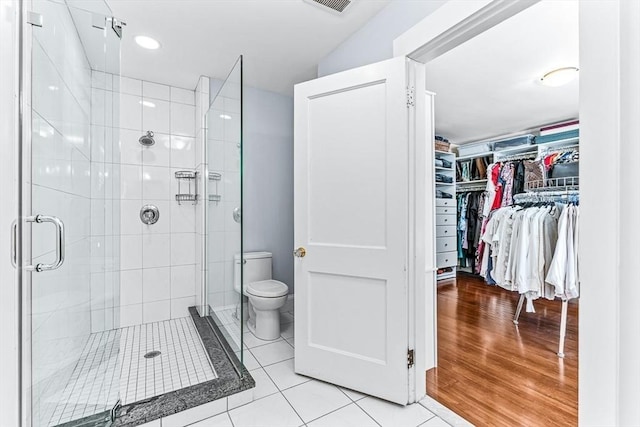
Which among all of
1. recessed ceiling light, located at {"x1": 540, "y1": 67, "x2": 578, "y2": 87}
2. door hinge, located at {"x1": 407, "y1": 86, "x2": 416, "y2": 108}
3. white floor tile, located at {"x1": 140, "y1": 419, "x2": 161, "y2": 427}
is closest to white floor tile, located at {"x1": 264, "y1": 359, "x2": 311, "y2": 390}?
white floor tile, located at {"x1": 140, "y1": 419, "x2": 161, "y2": 427}

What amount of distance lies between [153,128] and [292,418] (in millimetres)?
2756

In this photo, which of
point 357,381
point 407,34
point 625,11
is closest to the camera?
point 625,11

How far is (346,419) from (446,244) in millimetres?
3672

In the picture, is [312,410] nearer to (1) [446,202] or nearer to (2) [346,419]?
(2) [346,419]

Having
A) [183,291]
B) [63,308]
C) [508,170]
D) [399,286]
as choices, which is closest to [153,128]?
[183,291]

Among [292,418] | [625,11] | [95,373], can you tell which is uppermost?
[625,11]

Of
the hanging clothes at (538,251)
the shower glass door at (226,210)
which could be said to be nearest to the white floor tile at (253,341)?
the shower glass door at (226,210)

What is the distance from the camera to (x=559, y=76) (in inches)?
102

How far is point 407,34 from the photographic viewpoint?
1615 mm

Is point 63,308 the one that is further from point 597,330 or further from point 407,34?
point 407,34

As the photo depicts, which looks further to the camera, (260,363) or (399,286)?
(260,363)

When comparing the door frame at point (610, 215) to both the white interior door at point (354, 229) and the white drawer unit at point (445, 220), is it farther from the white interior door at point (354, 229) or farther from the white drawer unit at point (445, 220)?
the white drawer unit at point (445, 220)

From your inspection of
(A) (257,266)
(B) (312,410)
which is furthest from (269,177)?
(B) (312,410)

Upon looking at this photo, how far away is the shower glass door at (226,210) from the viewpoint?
6.11ft
